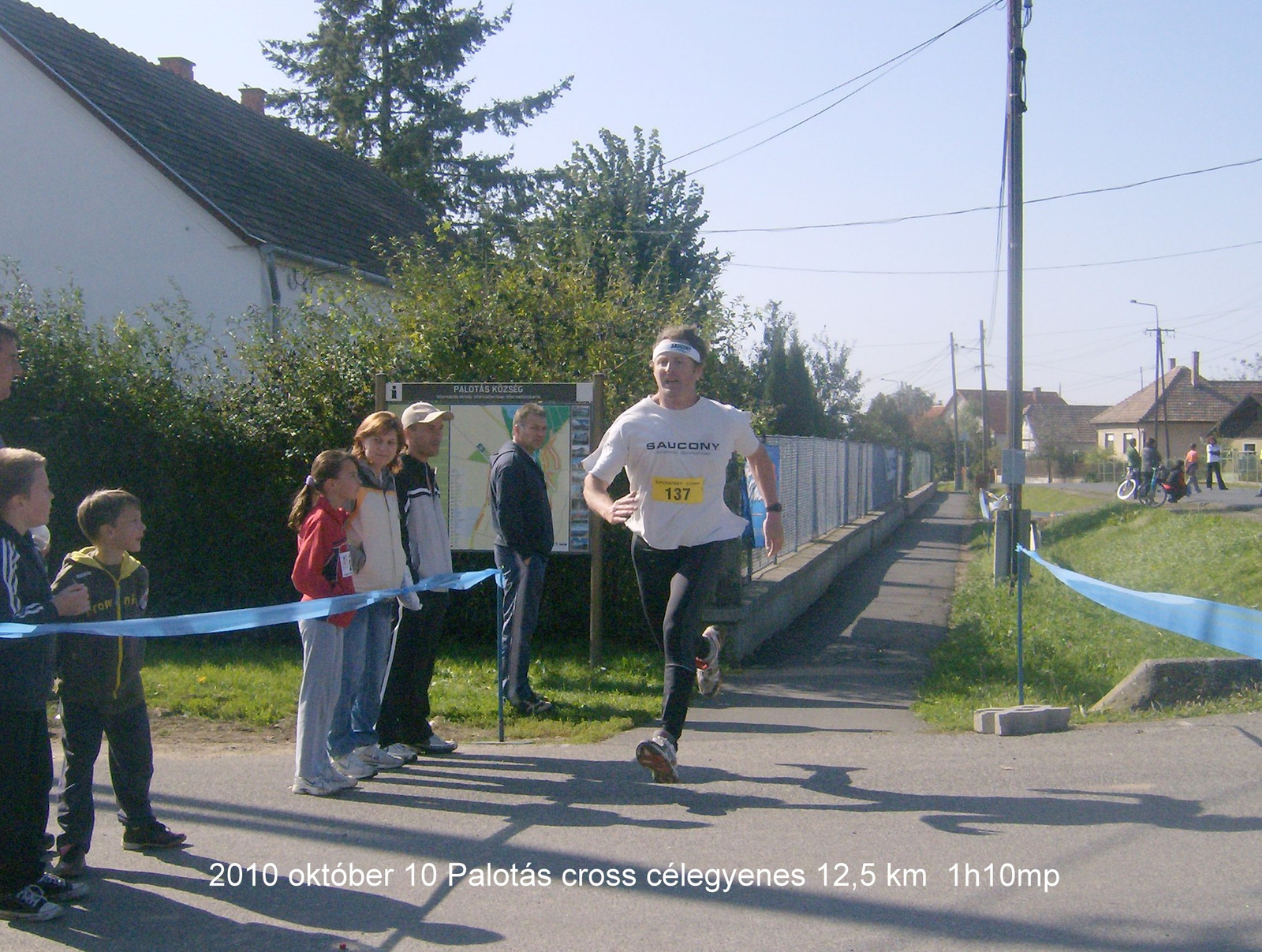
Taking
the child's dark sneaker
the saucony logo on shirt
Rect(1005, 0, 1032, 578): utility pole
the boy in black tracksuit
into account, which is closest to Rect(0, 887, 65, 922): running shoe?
the boy in black tracksuit

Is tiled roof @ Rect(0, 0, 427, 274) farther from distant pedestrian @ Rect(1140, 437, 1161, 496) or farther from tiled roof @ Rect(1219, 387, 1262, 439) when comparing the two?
tiled roof @ Rect(1219, 387, 1262, 439)

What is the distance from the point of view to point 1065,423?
356 ft

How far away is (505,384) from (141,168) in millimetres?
11038

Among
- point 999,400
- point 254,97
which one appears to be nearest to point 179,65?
point 254,97

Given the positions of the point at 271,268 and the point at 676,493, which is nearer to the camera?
the point at 676,493

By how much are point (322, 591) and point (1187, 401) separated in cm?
8675

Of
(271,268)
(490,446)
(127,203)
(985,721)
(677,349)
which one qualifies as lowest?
(985,721)

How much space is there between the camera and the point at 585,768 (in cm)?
584

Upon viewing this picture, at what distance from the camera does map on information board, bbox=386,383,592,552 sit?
28.6 ft

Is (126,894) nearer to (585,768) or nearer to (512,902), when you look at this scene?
(512,902)

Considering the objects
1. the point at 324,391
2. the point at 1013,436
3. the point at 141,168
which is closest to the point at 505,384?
the point at 324,391

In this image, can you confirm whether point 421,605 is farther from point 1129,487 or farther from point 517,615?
point 1129,487

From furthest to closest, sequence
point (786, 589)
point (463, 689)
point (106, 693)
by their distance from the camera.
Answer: point (786, 589) → point (463, 689) → point (106, 693)

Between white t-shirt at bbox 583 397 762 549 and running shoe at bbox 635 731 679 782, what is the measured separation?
896 mm
